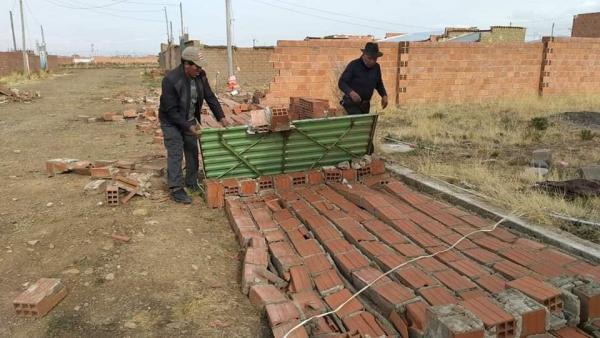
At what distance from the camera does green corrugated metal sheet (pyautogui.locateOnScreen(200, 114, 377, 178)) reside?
4.82m

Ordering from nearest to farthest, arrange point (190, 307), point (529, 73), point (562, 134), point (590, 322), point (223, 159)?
point (590, 322), point (190, 307), point (223, 159), point (562, 134), point (529, 73)

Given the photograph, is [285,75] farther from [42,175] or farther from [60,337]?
[60,337]

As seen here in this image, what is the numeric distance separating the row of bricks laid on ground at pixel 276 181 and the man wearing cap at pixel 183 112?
32 centimetres

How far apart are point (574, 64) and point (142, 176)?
558 inches

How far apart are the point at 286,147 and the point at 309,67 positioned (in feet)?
20.2

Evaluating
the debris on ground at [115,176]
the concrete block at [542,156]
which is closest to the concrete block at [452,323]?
the debris on ground at [115,176]

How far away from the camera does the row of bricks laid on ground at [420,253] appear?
2.58m

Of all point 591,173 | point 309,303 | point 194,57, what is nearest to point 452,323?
point 309,303

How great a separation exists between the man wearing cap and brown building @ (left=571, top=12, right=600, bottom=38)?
27.9 m

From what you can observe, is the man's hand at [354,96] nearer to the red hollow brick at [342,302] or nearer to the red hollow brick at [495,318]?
the red hollow brick at [342,302]

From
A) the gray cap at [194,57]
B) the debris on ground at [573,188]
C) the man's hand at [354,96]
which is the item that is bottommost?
the debris on ground at [573,188]

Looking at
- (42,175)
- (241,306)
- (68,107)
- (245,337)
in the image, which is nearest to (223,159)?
(241,306)

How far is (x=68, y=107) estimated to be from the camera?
567 inches

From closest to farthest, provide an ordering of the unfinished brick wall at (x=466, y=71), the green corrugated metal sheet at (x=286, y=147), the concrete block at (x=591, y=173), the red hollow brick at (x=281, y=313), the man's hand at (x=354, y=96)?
the red hollow brick at (x=281, y=313) → the green corrugated metal sheet at (x=286, y=147) → the concrete block at (x=591, y=173) → the man's hand at (x=354, y=96) → the unfinished brick wall at (x=466, y=71)
